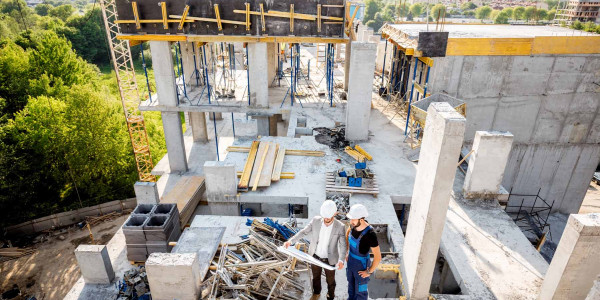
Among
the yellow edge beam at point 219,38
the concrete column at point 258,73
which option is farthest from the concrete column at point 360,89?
the concrete column at point 258,73

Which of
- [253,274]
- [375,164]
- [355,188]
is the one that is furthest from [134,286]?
[375,164]

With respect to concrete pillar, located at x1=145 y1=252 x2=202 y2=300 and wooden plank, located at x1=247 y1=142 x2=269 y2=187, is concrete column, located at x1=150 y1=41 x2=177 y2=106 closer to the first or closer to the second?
wooden plank, located at x1=247 y1=142 x2=269 y2=187

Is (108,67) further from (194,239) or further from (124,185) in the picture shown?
(194,239)

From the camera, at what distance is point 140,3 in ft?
49.6

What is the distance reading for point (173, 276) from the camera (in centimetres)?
725

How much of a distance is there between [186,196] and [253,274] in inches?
244

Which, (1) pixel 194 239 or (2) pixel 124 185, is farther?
(2) pixel 124 185

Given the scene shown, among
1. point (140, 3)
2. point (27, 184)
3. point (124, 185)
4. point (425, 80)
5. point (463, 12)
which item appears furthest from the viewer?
point (463, 12)

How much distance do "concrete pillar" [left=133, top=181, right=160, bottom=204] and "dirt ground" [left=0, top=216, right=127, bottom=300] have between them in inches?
366

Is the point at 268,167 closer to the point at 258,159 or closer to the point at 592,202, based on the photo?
the point at 258,159

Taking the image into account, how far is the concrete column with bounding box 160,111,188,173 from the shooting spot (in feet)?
56.4

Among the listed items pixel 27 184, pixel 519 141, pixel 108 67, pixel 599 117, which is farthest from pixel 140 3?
pixel 108 67

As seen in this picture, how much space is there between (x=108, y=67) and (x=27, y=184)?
49.8 meters

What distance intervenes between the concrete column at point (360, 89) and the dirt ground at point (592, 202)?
20.5 meters
